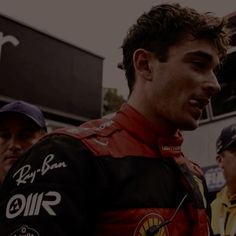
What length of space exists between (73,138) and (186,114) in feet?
1.56

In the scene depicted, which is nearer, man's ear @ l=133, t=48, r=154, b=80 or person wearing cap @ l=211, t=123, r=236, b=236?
man's ear @ l=133, t=48, r=154, b=80

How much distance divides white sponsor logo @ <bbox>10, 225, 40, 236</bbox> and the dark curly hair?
34.6 inches

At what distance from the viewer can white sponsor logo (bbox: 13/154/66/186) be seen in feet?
4.54

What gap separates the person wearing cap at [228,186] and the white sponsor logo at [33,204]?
2.21 metres

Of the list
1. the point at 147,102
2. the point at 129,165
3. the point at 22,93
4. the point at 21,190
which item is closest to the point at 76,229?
the point at 21,190

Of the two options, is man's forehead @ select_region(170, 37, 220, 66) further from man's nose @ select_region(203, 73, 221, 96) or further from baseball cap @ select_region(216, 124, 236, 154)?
baseball cap @ select_region(216, 124, 236, 154)

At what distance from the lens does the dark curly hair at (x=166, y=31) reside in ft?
6.00

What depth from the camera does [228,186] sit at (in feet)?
11.4

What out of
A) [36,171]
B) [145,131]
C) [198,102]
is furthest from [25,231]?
[198,102]

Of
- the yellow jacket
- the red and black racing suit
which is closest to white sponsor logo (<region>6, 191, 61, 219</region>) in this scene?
the red and black racing suit

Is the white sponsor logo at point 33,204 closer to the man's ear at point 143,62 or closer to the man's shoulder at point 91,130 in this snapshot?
the man's shoulder at point 91,130

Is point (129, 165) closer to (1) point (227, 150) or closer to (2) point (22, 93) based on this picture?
(1) point (227, 150)

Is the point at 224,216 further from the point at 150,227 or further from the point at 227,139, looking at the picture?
the point at 150,227

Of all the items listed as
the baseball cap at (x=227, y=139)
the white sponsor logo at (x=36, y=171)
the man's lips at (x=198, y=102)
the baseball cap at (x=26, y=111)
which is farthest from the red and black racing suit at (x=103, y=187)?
the baseball cap at (x=227, y=139)
